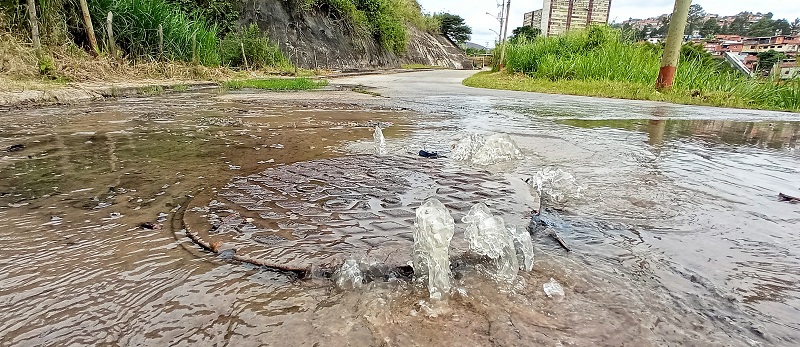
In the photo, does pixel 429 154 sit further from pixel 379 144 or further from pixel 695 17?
pixel 695 17

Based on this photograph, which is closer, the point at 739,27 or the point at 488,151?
the point at 488,151

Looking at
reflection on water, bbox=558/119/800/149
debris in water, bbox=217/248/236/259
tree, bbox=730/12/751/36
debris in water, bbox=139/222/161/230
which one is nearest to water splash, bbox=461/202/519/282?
debris in water, bbox=217/248/236/259

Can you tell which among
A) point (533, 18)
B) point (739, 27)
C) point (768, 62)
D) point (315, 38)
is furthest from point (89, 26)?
point (739, 27)

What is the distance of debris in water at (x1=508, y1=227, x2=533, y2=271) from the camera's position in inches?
44.0

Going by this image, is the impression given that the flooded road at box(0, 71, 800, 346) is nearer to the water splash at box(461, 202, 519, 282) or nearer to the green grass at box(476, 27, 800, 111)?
the water splash at box(461, 202, 519, 282)

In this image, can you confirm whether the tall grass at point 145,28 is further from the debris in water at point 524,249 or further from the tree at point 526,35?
the tree at point 526,35

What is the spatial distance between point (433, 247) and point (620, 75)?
10563mm

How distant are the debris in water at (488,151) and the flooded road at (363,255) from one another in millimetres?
133

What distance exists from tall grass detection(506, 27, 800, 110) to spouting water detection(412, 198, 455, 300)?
8483 millimetres

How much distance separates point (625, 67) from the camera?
10.1 meters

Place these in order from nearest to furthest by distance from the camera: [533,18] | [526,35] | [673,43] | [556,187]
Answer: [556,187] → [673,43] → [526,35] → [533,18]

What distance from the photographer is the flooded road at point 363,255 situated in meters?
0.85

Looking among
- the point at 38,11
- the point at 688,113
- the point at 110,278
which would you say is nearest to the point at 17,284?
the point at 110,278

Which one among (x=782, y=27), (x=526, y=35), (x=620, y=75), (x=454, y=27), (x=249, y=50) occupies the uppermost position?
(x=782, y=27)
